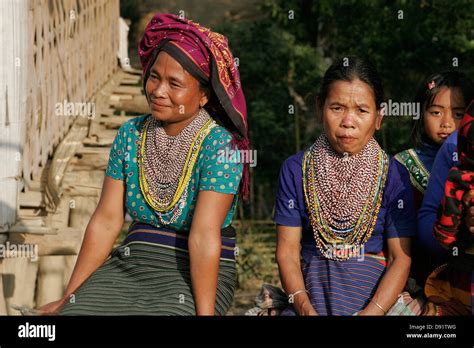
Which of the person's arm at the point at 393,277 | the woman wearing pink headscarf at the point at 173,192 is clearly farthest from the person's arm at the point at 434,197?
the woman wearing pink headscarf at the point at 173,192

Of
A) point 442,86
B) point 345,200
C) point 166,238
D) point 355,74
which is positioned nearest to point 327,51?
point 442,86

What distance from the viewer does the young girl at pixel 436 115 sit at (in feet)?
13.2

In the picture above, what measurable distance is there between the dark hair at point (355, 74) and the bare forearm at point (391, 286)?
68 cm

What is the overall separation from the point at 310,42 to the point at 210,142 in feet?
25.6

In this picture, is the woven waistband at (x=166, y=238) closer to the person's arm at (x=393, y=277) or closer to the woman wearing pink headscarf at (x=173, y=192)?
the woman wearing pink headscarf at (x=173, y=192)

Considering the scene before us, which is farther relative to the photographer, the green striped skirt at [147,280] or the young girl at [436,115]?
the young girl at [436,115]

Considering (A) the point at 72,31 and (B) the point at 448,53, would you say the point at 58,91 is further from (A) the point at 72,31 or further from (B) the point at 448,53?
(B) the point at 448,53

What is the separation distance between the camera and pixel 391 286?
365cm

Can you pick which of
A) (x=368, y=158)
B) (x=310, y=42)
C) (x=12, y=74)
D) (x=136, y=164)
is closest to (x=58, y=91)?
(x=12, y=74)

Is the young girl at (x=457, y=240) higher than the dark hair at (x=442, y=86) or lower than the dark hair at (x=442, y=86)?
lower

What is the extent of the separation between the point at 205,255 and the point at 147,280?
313mm

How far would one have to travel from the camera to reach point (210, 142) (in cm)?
375

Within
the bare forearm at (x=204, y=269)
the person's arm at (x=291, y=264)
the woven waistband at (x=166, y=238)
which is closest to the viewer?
the bare forearm at (x=204, y=269)

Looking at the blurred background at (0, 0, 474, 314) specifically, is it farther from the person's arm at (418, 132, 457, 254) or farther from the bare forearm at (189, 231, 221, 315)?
the person's arm at (418, 132, 457, 254)
